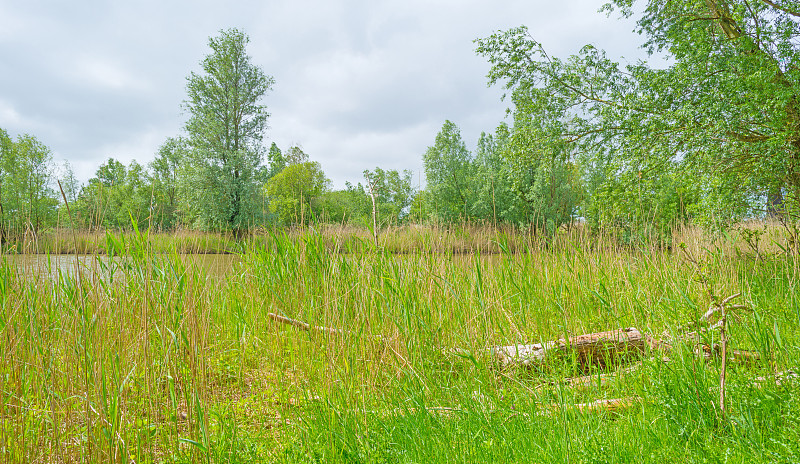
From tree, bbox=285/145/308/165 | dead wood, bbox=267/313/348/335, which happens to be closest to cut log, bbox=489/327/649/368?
dead wood, bbox=267/313/348/335

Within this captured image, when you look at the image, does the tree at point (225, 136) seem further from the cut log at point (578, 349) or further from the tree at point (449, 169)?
the cut log at point (578, 349)

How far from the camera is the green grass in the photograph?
1720mm

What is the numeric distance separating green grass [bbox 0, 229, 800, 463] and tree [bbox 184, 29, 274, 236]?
19205 mm

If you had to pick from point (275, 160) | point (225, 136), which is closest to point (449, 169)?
point (225, 136)

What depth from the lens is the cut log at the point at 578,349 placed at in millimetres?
2785

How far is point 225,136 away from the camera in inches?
918

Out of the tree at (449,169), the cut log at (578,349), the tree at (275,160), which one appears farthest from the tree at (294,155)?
the cut log at (578,349)

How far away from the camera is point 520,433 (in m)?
1.88

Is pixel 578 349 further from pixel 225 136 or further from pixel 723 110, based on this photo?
pixel 225 136

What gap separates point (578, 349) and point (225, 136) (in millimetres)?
24341

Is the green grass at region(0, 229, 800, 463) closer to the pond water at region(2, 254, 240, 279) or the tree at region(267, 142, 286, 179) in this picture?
the pond water at region(2, 254, 240, 279)

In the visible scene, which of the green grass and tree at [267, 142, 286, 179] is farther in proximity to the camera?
tree at [267, 142, 286, 179]

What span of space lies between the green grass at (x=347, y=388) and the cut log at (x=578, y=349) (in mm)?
96

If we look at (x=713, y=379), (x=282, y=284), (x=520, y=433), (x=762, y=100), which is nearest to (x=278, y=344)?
(x=282, y=284)
